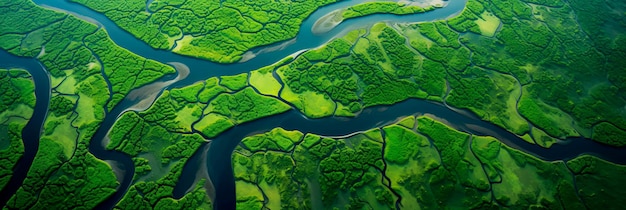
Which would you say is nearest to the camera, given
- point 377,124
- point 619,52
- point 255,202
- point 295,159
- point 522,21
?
point 255,202

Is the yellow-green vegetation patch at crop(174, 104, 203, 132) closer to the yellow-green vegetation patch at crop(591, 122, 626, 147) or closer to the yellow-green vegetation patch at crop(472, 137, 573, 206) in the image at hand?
the yellow-green vegetation patch at crop(472, 137, 573, 206)

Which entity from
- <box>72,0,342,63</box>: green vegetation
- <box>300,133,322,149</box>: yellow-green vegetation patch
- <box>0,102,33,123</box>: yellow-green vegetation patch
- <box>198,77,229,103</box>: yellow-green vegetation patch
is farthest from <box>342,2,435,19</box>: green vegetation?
<box>0,102,33,123</box>: yellow-green vegetation patch

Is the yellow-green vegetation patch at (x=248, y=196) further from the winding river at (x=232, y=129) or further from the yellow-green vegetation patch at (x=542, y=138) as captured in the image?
the yellow-green vegetation patch at (x=542, y=138)

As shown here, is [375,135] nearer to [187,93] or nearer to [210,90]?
[210,90]

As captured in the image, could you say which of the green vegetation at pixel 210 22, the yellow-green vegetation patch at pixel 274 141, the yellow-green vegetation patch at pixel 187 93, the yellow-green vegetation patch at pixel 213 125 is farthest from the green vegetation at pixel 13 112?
the yellow-green vegetation patch at pixel 274 141

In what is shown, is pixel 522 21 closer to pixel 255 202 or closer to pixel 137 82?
pixel 255 202

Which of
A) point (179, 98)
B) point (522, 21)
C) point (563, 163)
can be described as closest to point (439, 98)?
point (563, 163)
